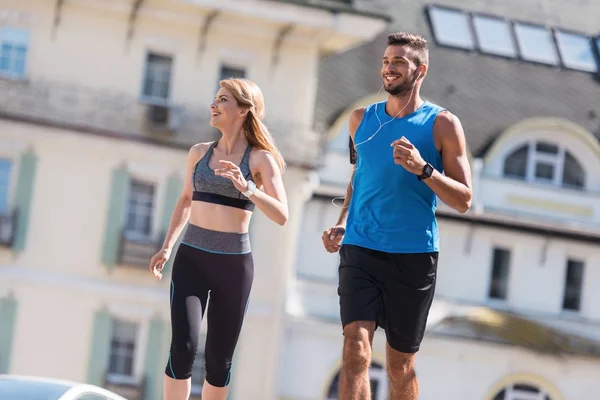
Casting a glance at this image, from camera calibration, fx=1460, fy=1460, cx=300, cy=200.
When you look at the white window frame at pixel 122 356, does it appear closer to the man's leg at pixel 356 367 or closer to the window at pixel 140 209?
the window at pixel 140 209

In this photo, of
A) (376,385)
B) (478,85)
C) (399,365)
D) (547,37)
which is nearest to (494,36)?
(547,37)

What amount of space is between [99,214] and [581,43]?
14.7m

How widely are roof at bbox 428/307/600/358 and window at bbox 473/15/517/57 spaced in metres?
7.21

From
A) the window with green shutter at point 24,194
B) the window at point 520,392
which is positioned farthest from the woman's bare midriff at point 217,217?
the window at point 520,392

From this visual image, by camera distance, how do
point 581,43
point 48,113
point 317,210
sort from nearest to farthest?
point 48,113
point 317,210
point 581,43

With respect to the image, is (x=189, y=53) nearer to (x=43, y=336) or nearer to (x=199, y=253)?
(x=43, y=336)

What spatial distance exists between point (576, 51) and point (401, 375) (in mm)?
32616

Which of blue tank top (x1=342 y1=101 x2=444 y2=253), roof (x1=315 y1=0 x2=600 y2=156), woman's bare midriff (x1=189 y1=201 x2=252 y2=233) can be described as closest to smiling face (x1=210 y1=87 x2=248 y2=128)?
woman's bare midriff (x1=189 y1=201 x2=252 y2=233)

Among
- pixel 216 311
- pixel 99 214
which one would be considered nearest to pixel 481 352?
pixel 99 214

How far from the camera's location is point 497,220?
115 ft

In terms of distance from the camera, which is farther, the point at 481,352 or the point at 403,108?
the point at 481,352

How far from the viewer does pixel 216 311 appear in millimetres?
7984

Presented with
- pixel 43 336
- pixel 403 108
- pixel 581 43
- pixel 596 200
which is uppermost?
pixel 581 43

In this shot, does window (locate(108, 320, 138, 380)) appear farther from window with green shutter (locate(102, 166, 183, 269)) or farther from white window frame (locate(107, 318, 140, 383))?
window with green shutter (locate(102, 166, 183, 269))
